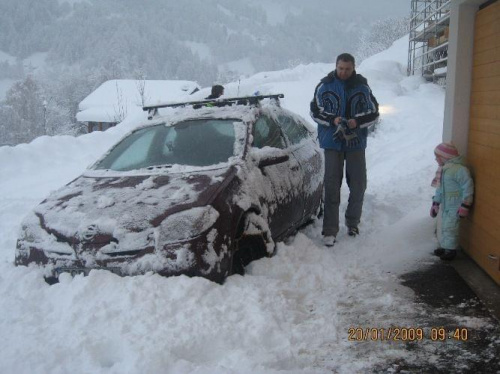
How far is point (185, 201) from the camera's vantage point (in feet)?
11.9

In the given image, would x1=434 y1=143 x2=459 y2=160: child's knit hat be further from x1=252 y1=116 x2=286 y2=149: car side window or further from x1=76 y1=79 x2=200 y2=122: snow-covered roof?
x1=76 y1=79 x2=200 y2=122: snow-covered roof

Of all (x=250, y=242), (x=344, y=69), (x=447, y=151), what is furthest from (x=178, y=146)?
(x=447, y=151)

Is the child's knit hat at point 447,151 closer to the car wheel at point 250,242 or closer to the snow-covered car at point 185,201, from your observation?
the snow-covered car at point 185,201

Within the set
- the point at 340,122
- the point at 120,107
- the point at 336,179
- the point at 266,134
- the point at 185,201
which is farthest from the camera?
the point at 120,107

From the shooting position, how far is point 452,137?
476 centimetres

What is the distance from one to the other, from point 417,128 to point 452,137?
10.0m

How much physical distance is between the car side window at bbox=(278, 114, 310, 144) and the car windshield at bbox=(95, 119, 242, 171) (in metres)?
0.88

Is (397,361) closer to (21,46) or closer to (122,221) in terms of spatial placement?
(122,221)

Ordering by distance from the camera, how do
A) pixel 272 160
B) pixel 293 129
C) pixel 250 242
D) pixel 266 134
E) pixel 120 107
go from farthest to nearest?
1. pixel 120 107
2. pixel 293 129
3. pixel 266 134
4. pixel 272 160
5. pixel 250 242

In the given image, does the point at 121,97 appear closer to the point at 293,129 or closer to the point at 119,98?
the point at 119,98

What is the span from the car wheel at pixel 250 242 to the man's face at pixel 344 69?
6.69 ft

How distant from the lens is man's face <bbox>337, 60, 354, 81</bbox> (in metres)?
5.12
